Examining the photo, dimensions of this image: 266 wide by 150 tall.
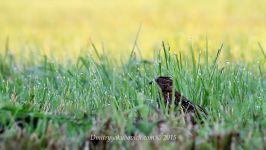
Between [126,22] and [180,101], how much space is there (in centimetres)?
832

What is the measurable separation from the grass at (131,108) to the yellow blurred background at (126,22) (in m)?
2.88

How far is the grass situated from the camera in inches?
98.4

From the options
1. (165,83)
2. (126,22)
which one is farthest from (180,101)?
(126,22)

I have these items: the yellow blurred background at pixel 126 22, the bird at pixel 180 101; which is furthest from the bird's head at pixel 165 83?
the yellow blurred background at pixel 126 22

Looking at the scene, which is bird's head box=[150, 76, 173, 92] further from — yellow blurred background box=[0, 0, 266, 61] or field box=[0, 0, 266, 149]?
yellow blurred background box=[0, 0, 266, 61]

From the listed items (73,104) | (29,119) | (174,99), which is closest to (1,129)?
(29,119)

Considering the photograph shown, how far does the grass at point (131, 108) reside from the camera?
2500 mm

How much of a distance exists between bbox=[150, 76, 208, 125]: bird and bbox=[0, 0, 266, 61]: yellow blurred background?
342cm

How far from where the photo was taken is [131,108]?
120 inches

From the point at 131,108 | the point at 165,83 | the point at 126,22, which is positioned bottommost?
the point at 131,108

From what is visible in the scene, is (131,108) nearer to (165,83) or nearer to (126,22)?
(165,83)

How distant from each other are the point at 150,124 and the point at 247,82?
47.5 inches

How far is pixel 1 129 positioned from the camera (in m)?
2.64

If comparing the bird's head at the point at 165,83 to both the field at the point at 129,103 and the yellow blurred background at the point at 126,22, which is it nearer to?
the field at the point at 129,103
